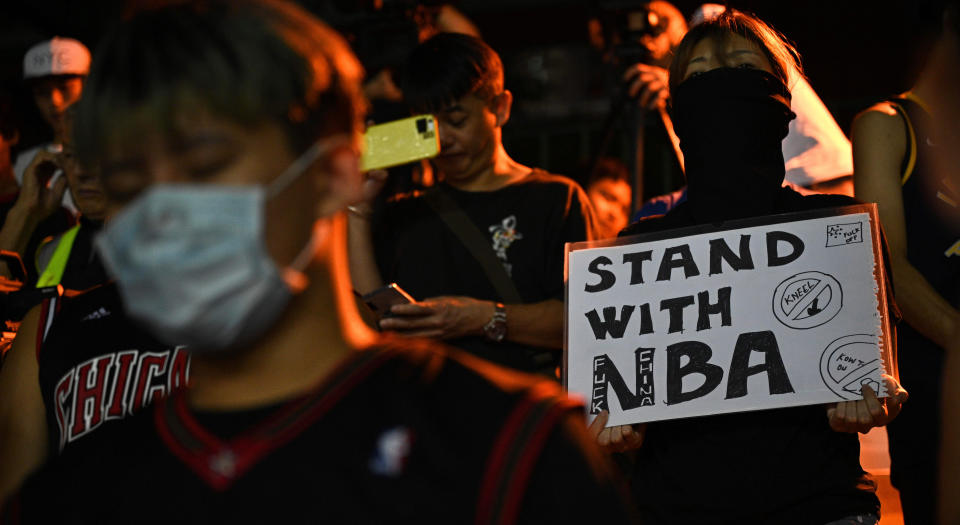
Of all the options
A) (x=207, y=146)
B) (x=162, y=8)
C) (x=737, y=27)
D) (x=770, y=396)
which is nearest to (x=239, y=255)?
(x=207, y=146)

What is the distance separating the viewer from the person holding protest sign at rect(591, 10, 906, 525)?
2.59 meters

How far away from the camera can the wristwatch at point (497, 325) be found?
3.40 metres

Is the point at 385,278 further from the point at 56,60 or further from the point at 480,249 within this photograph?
the point at 56,60

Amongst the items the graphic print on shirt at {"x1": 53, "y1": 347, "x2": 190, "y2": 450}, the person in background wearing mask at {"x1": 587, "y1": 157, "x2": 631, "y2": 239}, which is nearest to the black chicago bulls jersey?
the graphic print on shirt at {"x1": 53, "y1": 347, "x2": 190, "y2": 450}

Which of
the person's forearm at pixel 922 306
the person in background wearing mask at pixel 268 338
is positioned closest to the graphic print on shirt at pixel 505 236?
the person's forearm at pixel 922 306

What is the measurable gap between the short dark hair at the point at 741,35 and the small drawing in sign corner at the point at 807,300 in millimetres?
544

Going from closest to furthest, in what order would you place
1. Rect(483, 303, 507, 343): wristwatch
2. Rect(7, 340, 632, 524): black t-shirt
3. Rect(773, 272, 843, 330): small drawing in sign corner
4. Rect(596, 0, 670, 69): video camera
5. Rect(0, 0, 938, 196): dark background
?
Rect(7, 340, 632, 524): black t-shirt, Rect(773, 272, 843, 330): small drawing in sign corner, Rect(483, 303, 507, 343): wristwatch, Rect(596, 0, 670, 69): video camera, Rect(0, 0, 938, 196): dark background

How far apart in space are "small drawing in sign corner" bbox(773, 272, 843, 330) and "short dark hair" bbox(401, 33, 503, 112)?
1.36 metres

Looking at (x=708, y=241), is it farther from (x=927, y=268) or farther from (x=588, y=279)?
(x=927, y=268)

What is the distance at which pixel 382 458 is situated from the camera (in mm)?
1425

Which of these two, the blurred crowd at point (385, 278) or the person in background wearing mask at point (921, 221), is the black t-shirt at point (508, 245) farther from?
the person in background wearing mask at point (921, 221)

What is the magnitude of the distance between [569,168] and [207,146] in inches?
277

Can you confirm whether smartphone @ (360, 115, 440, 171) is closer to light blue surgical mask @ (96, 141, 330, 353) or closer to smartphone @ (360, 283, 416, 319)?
smartphone @ (360, 283, 416, 319)

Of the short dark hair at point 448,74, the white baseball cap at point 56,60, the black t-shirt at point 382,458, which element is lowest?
the black t-shirt at point 382,458
